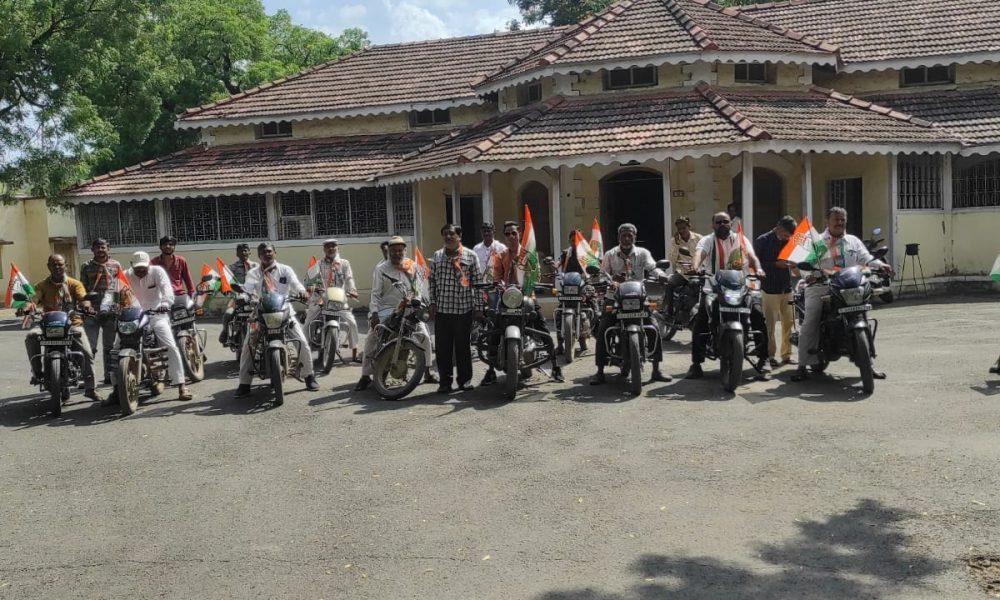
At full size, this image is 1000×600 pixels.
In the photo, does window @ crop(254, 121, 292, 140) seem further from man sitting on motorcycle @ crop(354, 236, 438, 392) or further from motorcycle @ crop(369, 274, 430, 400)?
A: motorcycle @ crop(369, 274, 430, 400)

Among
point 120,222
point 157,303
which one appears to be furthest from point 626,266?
point 120,222

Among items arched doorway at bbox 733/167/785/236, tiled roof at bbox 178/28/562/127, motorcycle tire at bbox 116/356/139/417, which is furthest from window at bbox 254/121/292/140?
motorcycle tire at bbox 116/356/139/417

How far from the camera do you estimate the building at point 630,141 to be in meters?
17.1

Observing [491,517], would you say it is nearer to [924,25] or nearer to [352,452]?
[352,452]

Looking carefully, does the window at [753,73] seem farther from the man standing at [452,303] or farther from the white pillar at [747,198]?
the man standing at [452,303]

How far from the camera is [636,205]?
1969cm

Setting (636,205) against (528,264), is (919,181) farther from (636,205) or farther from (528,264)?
(528,264)

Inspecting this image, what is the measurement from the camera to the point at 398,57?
1001 inches

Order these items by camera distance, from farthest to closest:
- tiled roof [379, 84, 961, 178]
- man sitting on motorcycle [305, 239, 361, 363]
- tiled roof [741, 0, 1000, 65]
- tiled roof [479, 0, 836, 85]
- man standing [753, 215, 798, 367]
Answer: tiled roof [741, 0, 1000, 65], tiled roof [479, 0, 836, 85], tiled roof [379, 84, 961, 178], man sitting on motorcycle [305, 239, 361, 363], man standing [753, 215, 798, 367]

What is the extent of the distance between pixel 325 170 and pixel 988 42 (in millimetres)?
14941

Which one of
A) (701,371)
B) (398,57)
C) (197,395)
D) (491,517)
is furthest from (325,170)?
(491,517)

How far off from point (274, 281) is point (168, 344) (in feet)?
4.66

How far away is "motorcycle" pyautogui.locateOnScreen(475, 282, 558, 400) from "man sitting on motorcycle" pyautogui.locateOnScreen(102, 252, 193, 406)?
3.41 m

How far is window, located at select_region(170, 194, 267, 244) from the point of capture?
73.1 ft
